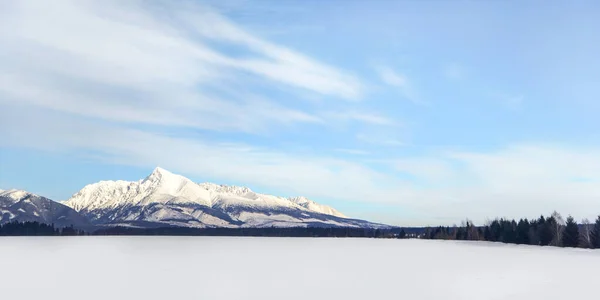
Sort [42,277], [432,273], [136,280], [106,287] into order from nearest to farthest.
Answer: [106,287]
[136,280]
[42,277]
[432,273]

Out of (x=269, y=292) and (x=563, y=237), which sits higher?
(x=563, y=237)

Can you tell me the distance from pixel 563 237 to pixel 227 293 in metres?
177

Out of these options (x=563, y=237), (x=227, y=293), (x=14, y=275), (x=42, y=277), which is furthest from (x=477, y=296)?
(x=563, y=237)

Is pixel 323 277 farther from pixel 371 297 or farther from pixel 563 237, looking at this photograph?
pixel 563 237

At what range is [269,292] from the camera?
56.9m

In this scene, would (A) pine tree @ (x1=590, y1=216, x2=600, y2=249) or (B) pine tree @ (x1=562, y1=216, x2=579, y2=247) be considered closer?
(A) pine tree @ (x1=590, y1=216, x2=600, y2=249)

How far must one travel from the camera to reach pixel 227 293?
55.7 metres

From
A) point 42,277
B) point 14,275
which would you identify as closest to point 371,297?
point 42,277

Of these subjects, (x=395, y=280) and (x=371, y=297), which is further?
(x=395, y=280)

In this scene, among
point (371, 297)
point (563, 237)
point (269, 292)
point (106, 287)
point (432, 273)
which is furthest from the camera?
point (563, 237)

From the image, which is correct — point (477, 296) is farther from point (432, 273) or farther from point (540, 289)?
point (432, 273)

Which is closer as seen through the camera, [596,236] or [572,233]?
[596,236]

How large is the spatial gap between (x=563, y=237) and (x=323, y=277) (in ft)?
507

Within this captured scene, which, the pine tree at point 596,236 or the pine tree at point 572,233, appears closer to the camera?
the pine tree at point 596,236
